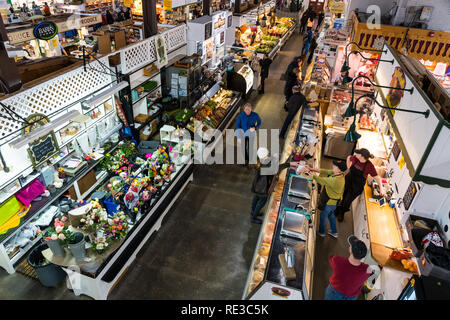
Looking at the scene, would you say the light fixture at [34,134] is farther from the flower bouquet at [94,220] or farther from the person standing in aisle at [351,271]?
the person standing in aisle at [351,271]

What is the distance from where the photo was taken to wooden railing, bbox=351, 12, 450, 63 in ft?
27.0

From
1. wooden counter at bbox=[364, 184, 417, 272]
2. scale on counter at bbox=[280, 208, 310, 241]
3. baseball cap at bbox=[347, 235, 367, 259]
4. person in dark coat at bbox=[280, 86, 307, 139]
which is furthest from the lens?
person in dark coat at bbox=[280, 86, 307, 139]

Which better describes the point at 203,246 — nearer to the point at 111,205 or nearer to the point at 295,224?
the point at 111,205

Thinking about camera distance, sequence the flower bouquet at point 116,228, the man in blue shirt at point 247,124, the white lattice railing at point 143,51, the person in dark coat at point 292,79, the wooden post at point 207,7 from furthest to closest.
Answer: the wooden post at point 207,7, the person in dark coat at point 292,79, the man in blue shirt at point 247,124, the white lattice railing at point 143,51, the flower bouquet at point 116,228

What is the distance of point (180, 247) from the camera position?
6.34m

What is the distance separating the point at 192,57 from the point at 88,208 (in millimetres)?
6431

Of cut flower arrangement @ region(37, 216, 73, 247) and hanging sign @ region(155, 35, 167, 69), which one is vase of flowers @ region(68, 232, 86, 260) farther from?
hanging sign @ region(155, 35, 167, 69)

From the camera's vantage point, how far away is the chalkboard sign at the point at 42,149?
580cm

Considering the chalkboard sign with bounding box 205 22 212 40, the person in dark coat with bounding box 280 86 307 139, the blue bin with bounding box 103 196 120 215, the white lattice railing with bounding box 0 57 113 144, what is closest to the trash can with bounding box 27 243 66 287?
the blue bin with bounding box 103 196 120 215

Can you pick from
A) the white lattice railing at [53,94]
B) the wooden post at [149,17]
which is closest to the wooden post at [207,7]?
→ the wooden post at [149,17]

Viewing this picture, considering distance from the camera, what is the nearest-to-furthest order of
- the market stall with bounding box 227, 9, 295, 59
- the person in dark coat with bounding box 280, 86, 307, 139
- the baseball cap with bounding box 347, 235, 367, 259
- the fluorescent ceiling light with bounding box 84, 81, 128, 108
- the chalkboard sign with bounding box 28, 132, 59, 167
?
the baseball cap with bounding box 347, 235, 367, 259 → the chalkboard sign with bounding box 28, 132, 59, 167 → the fluorescent ceiling light with bounding box 84, 81, 128, 108 → the person in dark coat with bounding box 280, 86, 307, 139 → the market stall with bounding box 227, 9, 295, 59

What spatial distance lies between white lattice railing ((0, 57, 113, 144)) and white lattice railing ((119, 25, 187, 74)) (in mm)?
453

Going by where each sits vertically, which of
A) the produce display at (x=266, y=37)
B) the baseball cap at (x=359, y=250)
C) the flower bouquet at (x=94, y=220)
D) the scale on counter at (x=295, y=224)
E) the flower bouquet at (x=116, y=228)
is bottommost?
the flower bouquet at (x=116, y=228)

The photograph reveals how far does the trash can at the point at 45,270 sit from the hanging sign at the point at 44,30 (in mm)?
3791
